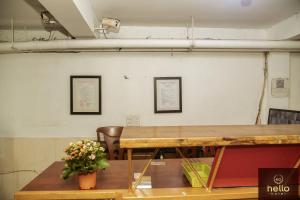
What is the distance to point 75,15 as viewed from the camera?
250cm

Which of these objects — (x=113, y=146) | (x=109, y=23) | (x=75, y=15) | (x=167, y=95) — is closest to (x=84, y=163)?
(x=75, y=15)

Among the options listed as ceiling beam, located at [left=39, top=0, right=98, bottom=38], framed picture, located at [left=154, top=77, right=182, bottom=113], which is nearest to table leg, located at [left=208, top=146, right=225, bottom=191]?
ceiling beam, located at [left=39, top=0, right=98, bottom=38]

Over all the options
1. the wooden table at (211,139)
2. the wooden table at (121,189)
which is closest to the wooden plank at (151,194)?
the wooden table at (121,189)

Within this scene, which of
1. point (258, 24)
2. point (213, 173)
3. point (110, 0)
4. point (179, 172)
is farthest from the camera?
point (258, 24)

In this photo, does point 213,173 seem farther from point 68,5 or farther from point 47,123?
point 47,123

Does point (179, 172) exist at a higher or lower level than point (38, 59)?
lower

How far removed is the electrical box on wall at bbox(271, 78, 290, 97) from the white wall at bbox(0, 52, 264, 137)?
0.70 feet

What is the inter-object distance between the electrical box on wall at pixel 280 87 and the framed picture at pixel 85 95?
274cm

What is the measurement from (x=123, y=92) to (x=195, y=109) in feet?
3.78

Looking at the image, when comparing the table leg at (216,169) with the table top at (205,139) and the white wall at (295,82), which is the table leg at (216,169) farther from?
the white wall at (295,82)

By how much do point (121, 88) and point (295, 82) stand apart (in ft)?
9.33

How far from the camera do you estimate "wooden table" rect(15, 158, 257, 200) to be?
143 centimetres

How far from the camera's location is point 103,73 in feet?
12.7

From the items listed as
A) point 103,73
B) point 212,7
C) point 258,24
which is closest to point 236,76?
point 258,24
